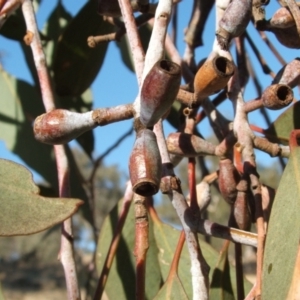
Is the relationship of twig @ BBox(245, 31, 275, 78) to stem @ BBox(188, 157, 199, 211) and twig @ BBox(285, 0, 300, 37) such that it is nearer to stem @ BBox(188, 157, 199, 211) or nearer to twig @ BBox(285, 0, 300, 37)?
stem @ BBox(188, 157, 199, 211)

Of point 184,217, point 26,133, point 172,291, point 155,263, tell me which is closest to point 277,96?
point 184,217

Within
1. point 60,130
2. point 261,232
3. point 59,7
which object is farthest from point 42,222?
point 59,7

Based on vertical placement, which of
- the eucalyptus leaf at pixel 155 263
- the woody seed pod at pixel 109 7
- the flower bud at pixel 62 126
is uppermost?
the woody seed pod at pixel 109 7

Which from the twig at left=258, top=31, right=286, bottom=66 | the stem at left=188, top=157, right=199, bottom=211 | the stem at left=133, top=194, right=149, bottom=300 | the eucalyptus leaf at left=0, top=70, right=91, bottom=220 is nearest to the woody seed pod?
the stem at left=188, top=157, right=199, bottom=211

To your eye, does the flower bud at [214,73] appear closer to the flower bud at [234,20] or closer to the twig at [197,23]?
the flower bud at [234,20]

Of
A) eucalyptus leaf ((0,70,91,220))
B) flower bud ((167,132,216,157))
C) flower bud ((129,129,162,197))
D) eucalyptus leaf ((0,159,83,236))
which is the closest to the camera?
flower bud ((129,129,162,197))

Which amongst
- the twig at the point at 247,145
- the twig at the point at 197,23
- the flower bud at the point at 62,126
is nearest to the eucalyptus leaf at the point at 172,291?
the twig at the point at 247,145

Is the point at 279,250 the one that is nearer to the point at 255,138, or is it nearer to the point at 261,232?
the point at 261,232
